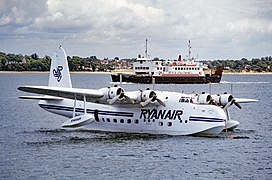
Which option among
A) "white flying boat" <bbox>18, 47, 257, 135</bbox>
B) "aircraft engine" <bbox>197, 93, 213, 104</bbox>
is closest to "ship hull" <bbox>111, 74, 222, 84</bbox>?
"white flying boat" <bbox>18, 47, 257, 135</bbox>

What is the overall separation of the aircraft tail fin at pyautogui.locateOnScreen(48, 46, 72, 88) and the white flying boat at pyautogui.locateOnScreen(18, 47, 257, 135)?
8.02ft

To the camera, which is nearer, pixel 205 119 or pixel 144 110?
pixel 205 119

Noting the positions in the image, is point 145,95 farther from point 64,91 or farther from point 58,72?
point 58,72

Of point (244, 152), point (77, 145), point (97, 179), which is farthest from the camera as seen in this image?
point (77, 145)

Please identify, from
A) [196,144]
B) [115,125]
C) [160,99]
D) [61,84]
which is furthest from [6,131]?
[196,144]

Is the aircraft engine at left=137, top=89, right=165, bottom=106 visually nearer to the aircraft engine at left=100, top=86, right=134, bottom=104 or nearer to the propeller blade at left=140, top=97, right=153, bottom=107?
the propeller blade at left=140, top=97, right=153, bottom=107

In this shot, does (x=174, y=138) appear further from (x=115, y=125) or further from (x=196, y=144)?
(x=115, y=125)

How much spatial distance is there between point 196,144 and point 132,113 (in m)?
5.88

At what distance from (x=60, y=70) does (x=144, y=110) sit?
8.53 meters

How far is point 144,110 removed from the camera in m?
37.6

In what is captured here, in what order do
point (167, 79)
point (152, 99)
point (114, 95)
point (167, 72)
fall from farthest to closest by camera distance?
point (167, 72) → point (167, 79) → point (114, 95) → point (152, 99)

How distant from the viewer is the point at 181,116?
36.0 meters

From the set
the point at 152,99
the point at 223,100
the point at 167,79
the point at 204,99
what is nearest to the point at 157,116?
the point at 152,99

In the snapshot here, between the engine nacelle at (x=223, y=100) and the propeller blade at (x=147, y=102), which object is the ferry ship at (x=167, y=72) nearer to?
the engine nacelle at (x=223, y=100)
